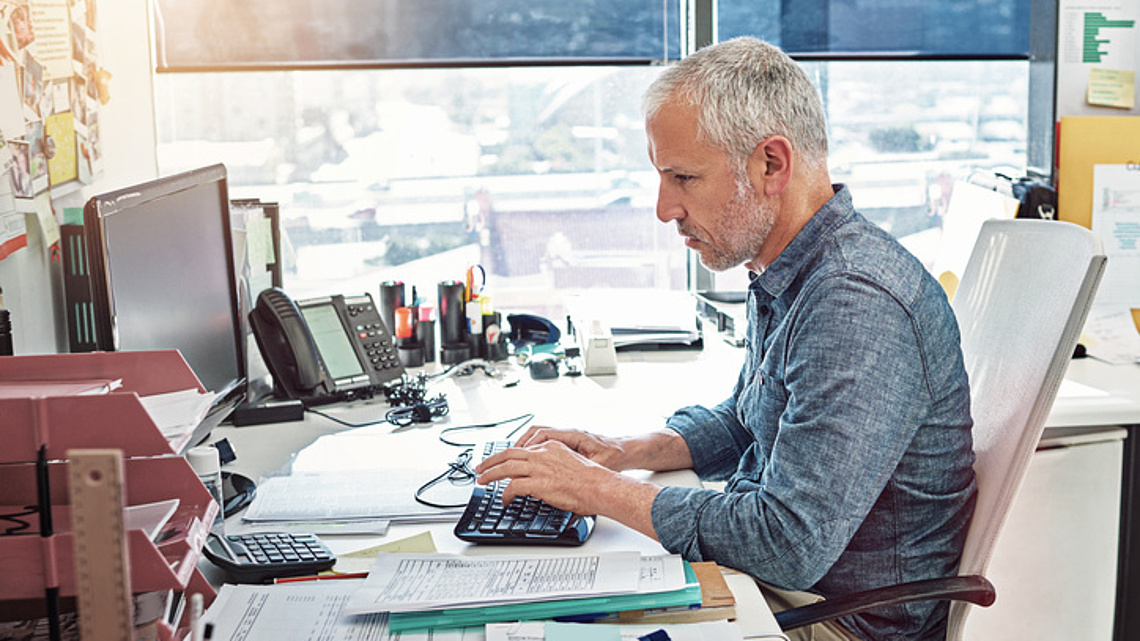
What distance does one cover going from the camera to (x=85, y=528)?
0.65m

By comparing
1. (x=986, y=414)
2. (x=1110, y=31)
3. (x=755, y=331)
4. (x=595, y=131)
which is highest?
(x=1110, y=31)

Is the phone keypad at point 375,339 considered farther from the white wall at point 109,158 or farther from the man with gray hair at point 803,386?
the man with gray hair at point 803,386

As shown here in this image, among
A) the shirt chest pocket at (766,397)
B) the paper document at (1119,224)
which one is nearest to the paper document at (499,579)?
the shirt chest pocket at (766,397)

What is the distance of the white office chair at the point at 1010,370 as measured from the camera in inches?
52.4

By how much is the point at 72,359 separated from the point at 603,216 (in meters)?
2.21

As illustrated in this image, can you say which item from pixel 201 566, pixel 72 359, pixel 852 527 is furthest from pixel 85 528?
pixel 852 527

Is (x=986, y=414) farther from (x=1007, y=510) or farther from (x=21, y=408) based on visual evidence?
(x=21, y=408)

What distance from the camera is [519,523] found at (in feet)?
4.58

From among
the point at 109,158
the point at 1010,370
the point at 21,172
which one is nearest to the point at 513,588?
the point at 1010,370

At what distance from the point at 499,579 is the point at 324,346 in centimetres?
121

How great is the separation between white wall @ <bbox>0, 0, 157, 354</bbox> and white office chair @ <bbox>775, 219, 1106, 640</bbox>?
4.27 ft

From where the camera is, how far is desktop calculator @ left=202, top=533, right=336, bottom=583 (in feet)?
4.14

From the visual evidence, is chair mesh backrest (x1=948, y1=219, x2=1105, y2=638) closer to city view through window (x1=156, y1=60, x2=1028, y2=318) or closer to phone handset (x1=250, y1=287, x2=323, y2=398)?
phone handset (x1=250, y1=287, x2=323, y2=398)

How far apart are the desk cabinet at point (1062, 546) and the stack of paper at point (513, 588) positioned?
3.49 feet
